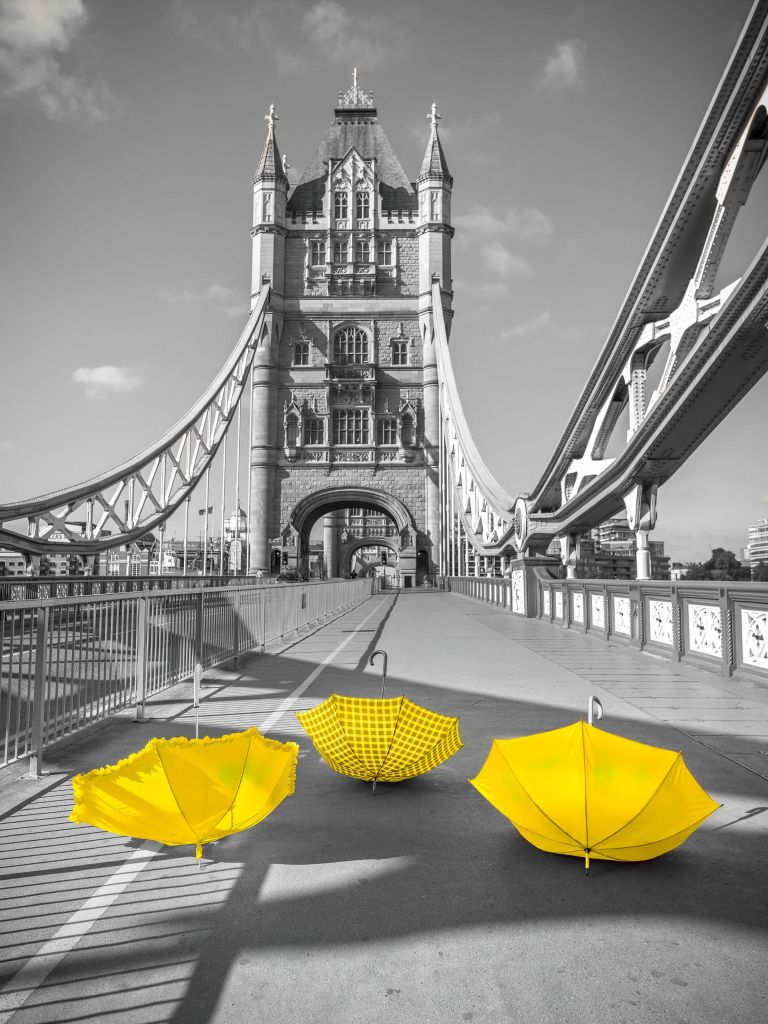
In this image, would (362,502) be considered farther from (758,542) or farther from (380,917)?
(758,542)

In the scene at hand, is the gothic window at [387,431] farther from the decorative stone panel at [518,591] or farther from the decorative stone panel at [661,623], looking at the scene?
the decorative stone panel at [661,623]

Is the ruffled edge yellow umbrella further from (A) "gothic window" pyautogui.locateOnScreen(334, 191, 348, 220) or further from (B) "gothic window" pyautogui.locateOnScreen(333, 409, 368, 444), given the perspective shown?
(A) "gothic window" pyautogui.locateOnScreen(334, 191, 348, 220)

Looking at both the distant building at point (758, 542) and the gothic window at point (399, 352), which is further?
the distant building at point (758, 542)

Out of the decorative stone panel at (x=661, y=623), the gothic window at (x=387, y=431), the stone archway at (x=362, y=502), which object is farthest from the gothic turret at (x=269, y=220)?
the decorative stone panel at (x=661, y=623)

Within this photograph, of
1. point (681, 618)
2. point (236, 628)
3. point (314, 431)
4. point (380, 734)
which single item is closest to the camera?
point (380, 734)

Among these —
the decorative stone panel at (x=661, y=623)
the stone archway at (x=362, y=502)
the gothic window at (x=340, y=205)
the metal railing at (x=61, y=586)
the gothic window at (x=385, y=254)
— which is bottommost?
the decorative stone panel at (x=661, y=623)

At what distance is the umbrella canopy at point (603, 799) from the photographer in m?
2.93

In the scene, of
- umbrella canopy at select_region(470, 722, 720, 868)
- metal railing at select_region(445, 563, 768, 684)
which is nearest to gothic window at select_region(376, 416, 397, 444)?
metal railing at select_region(445, 563, 768, 684)

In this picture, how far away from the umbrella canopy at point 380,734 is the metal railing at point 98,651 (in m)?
1.68

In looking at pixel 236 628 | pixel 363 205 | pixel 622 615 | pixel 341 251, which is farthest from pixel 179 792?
pixel 363 205

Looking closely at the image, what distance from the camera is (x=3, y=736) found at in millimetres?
4668

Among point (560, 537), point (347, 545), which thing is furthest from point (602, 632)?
point (347, 545)

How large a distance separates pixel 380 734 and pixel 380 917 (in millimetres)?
1316

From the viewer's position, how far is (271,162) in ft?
148
